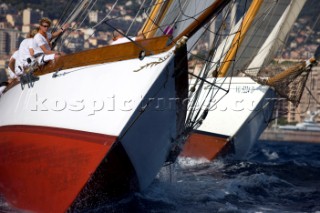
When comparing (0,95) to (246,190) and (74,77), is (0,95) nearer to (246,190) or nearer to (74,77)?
(74,77)

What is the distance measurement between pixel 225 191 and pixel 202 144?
23.0ft

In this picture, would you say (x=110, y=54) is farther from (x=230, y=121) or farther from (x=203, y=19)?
(x=230, y=121)

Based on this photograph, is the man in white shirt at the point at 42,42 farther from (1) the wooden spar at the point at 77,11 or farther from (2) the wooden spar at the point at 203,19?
(2) the wooden spar at the point at 203,19

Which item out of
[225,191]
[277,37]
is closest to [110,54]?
[225,191]

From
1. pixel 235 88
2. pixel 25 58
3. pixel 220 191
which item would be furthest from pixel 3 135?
pixel 235 88

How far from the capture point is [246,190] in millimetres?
15344

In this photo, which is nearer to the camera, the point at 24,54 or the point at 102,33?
the point at 24,54

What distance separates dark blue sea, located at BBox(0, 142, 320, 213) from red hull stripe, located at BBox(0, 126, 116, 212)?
54 centimetres

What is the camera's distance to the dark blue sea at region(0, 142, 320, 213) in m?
12.6

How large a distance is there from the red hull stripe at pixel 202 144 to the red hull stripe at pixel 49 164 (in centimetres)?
962

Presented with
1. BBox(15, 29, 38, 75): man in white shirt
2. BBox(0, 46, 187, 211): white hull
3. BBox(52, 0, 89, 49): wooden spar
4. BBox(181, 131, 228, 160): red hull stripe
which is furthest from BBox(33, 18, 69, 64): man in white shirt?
BBox(181, 131, 228, 160): red hull stripe

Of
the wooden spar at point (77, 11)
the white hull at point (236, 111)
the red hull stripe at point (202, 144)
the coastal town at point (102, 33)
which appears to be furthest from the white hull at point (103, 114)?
the coastal town at point (102, 33)

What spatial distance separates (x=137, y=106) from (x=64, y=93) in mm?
1140

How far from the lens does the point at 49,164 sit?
11750mm
